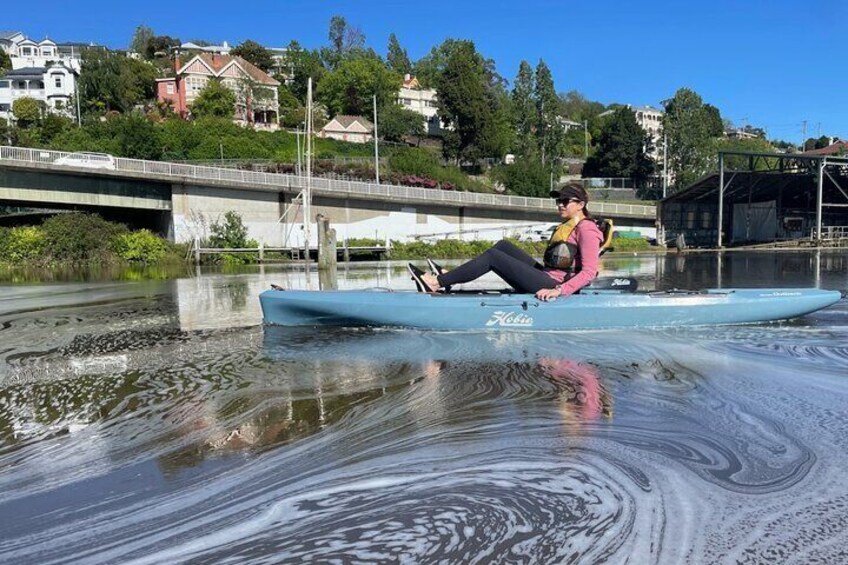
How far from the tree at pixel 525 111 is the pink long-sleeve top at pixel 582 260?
6373 cm

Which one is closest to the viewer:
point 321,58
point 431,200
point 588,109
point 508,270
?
point 508,270

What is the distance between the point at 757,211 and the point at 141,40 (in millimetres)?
106864

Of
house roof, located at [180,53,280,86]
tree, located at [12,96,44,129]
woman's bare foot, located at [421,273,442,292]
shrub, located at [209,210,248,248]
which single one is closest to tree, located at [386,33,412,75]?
house roof, located at [180,53,280,86]

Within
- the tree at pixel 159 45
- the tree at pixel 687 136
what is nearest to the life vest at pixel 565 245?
the tree at pixel 687 136

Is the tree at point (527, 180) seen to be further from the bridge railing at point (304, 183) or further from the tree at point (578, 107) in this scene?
the tree at point (578, 107)

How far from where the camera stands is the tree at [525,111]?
2781 inches

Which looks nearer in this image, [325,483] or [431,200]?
[325,483]

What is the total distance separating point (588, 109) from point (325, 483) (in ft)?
452

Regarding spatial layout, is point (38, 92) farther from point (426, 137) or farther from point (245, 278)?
point (245, 278)

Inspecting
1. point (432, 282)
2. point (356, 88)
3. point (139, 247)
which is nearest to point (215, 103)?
point (356, 88)

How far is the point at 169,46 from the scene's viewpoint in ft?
375

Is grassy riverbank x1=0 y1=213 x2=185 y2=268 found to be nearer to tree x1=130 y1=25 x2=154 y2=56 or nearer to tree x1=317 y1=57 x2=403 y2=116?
tree x1=317 y1=57 x2=403 y2=116

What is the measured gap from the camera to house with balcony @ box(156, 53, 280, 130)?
7088 cm

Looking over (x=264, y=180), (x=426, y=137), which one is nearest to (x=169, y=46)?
(x=426, y=137)
